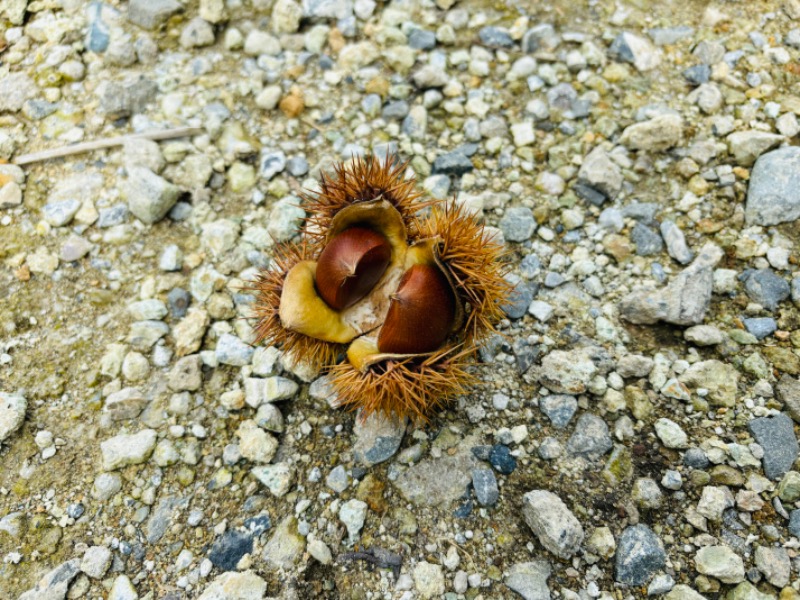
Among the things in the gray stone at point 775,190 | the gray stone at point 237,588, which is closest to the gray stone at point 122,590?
the gray stone at point 237,588

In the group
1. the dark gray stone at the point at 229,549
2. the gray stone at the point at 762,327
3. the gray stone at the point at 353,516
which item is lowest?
the dark gray stone at the point at 229,549

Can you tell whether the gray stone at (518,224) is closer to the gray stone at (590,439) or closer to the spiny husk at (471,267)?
the spiny husk at (471,267)

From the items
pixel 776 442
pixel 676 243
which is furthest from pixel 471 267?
pixel 776 442

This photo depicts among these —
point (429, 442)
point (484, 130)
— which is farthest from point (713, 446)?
point (484, 130)

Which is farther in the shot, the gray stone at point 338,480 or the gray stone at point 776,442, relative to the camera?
the gray stone at point 338,480

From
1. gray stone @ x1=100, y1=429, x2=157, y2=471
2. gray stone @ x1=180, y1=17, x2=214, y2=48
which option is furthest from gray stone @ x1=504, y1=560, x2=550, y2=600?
gray stone @ x1=180, y1=17, x2=214, y2=48

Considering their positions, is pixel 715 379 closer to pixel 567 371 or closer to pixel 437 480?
pixel 567 371

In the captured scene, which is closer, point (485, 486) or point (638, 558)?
point (638, 558)

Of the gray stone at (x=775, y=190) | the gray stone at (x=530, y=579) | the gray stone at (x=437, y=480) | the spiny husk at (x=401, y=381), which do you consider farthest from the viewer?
the gray stone at (x=775, y=190)
